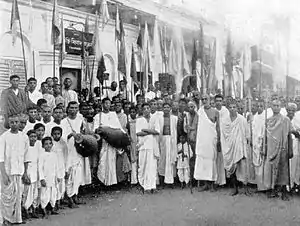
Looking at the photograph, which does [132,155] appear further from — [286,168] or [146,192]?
[286,168]

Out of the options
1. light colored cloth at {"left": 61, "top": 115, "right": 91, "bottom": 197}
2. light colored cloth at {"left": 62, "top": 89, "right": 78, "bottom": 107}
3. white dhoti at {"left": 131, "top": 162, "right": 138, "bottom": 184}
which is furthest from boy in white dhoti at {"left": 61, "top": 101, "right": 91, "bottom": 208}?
light colored cloth at {"left": 62, "top": 89, "right": 78, "bottom": 107}

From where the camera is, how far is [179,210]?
6.13 m

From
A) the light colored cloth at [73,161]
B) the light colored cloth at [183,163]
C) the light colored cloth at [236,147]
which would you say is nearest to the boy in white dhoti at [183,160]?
the light colored cloth at [183,163]

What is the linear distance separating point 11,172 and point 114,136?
244cm

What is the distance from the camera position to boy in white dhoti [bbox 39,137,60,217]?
578 centimetres

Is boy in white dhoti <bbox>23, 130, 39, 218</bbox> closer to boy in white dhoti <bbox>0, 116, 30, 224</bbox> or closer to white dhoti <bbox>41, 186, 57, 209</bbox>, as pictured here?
white dhoti <bbox>41, 186, 57, 209</bbox>

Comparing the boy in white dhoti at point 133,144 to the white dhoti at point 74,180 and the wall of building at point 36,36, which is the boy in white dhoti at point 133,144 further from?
the wall of building at point 36,36

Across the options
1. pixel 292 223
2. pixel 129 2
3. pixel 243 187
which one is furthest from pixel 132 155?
pixel 129 2

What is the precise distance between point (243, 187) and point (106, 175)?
2.48 m

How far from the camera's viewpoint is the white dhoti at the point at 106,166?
7551mm

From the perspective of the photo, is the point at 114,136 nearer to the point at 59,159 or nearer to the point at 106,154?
the point at 106,154

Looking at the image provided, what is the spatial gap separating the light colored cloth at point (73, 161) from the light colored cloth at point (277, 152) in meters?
3.00

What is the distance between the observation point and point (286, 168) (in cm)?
693

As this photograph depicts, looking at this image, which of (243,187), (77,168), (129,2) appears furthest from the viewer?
(129,2)
